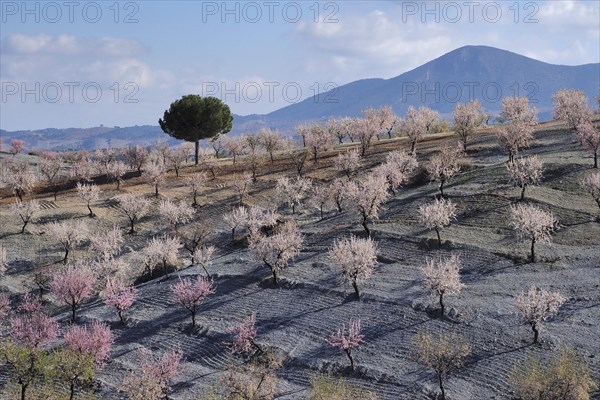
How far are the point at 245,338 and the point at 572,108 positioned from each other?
9562 centimetres

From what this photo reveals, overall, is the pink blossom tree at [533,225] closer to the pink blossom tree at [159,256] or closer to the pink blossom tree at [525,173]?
the pink blossom tree at [525,173]

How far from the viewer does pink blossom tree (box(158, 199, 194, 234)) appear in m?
89.0

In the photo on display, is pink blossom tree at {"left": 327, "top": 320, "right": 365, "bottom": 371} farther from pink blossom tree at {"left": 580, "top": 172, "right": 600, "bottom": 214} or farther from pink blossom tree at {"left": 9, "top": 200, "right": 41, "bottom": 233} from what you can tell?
pink blossom tree at {"left": 9, "top": 200, "right": 41, "bottom": 233}

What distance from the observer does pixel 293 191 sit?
313 feet

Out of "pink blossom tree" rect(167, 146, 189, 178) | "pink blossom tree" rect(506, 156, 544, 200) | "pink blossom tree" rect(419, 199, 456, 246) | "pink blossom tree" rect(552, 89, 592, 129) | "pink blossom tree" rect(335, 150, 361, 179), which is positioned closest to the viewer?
"pink blossom tree" rect(419, 199, 456, 246)

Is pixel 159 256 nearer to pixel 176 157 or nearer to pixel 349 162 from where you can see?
pixel 349 162

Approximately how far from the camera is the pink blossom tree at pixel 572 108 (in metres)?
114

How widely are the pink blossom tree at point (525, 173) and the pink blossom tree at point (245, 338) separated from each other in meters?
42.9

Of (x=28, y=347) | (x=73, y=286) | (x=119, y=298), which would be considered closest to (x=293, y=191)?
(x=119, y=298)

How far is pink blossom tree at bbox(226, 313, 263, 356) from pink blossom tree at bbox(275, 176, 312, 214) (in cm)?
4202

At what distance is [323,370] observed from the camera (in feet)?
162

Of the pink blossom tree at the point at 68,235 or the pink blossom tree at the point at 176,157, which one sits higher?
the pink blossom tree at the point at 176,157

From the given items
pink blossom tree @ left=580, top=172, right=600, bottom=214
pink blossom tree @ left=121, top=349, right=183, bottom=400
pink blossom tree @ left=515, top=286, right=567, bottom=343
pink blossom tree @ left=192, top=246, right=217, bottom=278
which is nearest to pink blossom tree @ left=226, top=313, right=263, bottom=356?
pink blossom tree @ left=121, top=349, right=183, bottom=400

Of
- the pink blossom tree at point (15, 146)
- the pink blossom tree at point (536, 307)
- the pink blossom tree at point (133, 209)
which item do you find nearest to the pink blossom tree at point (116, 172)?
the pink blossom tree at point (133, 209)
